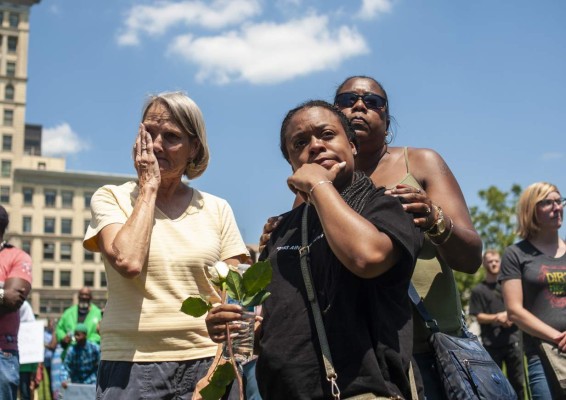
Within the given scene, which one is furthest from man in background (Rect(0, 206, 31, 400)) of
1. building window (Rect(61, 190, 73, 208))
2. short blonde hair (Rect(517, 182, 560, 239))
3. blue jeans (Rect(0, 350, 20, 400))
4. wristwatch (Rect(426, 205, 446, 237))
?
building window (Rect(61, 190, 73, 208))

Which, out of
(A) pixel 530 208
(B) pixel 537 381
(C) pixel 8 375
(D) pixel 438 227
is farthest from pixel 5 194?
(D) pixel 438 227

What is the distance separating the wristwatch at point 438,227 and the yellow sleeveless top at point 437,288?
0.30 m

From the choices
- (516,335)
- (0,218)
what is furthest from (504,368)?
(0,218)

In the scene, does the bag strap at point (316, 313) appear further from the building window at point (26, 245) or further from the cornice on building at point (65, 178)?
Result: the building window at point (26, 245)

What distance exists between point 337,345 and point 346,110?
1387 millimetres

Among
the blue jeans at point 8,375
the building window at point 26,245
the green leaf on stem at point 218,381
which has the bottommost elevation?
the building window at point 26,245

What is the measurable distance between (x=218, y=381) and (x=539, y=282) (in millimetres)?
3486

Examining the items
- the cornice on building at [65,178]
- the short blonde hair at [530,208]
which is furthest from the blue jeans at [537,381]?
the cornice on building at [65,178]

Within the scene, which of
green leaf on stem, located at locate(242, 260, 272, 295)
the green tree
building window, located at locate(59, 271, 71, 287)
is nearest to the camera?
green leaf on stem, located at locate(242, 260, 272, 295)

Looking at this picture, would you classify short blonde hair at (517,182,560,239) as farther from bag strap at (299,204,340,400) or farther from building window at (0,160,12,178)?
building window at (0,160,12,178)

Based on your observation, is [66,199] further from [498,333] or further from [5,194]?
[498,333]

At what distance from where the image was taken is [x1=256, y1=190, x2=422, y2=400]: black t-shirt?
229 centimetres

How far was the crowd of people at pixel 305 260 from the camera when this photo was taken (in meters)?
2.31

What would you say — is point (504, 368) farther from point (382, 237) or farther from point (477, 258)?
point (382, 237)
